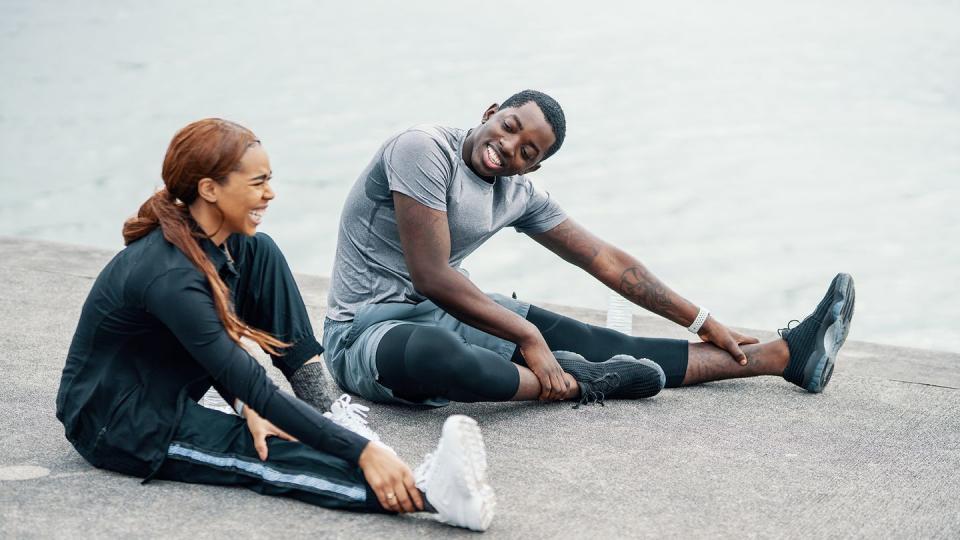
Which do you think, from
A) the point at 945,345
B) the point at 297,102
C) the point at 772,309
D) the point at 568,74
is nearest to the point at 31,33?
the point at 297,102

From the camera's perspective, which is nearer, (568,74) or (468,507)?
(468,507)

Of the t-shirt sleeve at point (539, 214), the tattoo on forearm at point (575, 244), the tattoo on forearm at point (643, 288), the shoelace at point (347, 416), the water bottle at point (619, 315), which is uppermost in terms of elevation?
the t-shirt sleeve at point (539, 214)

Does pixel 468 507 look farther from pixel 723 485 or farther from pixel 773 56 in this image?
pixel 773 56

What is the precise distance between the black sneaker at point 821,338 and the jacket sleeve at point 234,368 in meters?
1.48

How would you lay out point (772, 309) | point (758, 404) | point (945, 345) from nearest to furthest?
point (758, 404)
point (945, 345)
point (772, 309)

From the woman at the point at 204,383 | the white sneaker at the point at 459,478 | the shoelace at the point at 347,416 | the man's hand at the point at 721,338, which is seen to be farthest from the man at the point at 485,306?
the white sneaker at the point at 459,478

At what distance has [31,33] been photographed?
34.1 ft

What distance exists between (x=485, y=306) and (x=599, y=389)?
0.39 m

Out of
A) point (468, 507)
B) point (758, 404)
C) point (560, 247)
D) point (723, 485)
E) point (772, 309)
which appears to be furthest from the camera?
point (772, 309)

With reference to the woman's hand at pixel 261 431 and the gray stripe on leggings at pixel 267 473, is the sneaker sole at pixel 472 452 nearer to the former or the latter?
the gray stripe on leggings at pixel 267 473

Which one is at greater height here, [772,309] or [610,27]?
[610,27]

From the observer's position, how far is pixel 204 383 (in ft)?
7.11

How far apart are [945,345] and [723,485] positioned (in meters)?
3.66

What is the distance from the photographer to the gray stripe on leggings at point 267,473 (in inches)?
76.4
